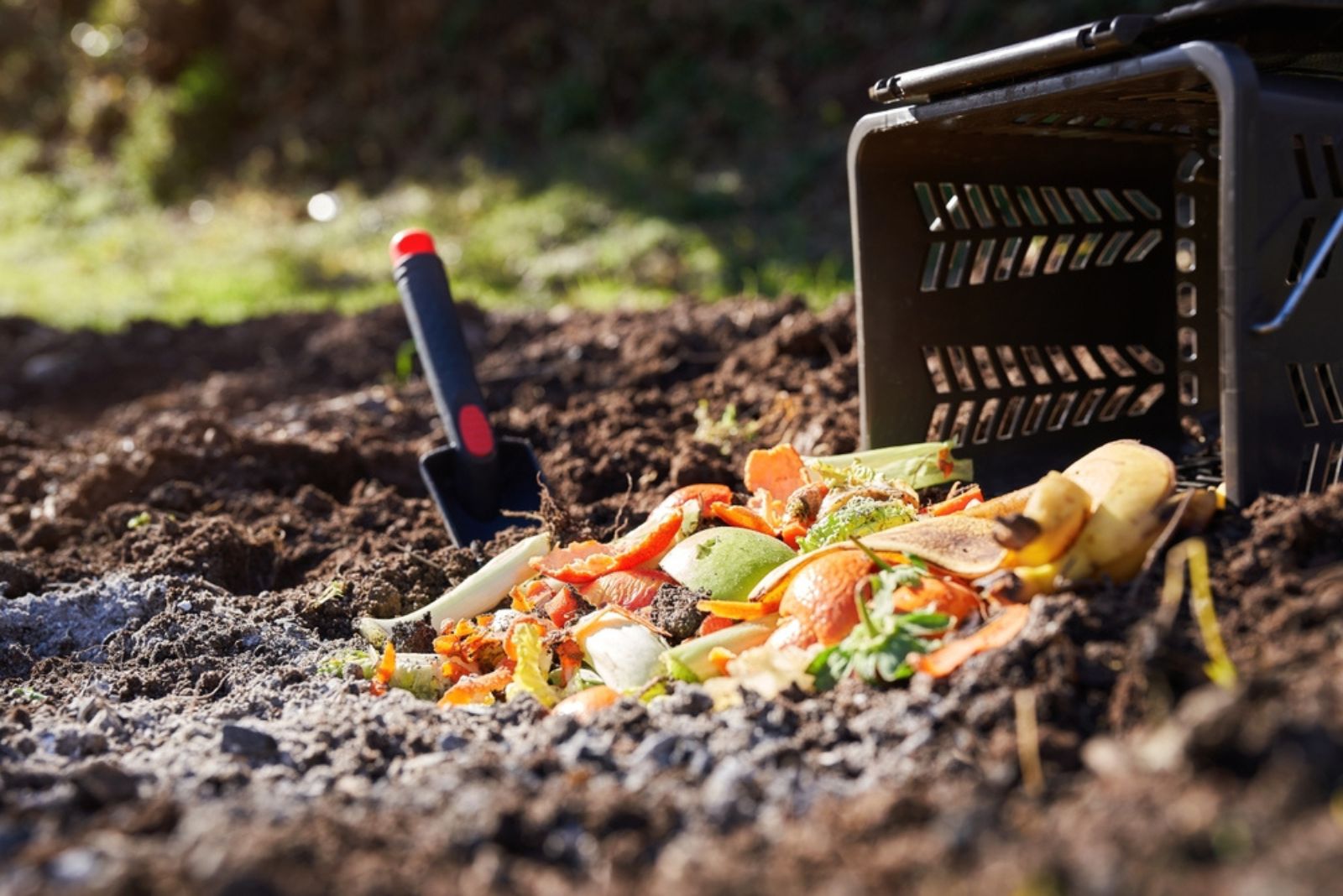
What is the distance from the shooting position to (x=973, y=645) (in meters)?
1.82

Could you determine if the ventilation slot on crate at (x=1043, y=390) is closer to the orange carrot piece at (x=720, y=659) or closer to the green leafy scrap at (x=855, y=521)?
the green leafy scrap at (x=855, y=521)

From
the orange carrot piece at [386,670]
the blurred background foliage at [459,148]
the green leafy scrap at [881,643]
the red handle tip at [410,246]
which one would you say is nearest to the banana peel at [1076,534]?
the green leafy scrap at [881,643]

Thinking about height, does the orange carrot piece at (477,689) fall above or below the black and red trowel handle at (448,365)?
below

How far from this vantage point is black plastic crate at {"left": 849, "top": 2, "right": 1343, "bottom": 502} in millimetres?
2027

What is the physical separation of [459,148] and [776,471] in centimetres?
860

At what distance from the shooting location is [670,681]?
6.89 feet

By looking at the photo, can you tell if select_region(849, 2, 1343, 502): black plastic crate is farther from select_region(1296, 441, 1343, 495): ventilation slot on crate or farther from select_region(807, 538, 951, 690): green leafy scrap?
select_region(807, 538, 951, 690): green leafy scrap

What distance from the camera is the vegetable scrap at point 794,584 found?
1.91 metres

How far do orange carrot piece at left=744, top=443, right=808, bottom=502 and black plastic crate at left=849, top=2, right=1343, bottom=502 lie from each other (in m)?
0.27

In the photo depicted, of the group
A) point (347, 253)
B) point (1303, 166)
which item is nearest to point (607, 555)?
point (1303, 166)

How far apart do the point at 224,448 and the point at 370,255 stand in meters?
5.61

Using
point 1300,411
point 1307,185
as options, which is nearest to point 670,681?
point 1300,411

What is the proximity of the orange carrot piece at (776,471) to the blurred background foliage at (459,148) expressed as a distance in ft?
9.15

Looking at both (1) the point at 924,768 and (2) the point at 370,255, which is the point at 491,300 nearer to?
(2) the point at 370,255
